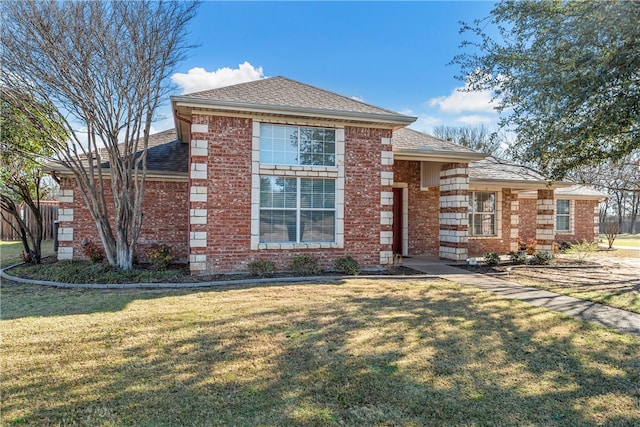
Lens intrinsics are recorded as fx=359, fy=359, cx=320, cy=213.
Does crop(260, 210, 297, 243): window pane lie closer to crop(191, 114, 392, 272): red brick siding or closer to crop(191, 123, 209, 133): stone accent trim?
crop(191, 114, 392, 272): red brick siding

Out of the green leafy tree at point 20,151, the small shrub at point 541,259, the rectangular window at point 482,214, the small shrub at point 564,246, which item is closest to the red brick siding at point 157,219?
the green leafy tree at point 20,151

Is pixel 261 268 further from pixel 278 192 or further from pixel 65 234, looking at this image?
pixel 65 234

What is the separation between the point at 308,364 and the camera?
3803 mm

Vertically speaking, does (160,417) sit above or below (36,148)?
below

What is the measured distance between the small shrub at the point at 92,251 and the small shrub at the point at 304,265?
18.6 ft

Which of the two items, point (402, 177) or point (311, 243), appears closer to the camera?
point (311, 243)

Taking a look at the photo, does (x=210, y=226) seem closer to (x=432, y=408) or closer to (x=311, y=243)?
(x=311, y=243)

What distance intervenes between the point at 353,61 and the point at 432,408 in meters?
11.9

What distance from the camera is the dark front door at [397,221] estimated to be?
1359cm

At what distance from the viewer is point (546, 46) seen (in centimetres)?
687

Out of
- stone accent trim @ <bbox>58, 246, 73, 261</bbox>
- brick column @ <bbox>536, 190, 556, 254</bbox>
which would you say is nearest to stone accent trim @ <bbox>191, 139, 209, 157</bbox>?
stone accent trim @ <bbox>58, 246, 73, 261</bbox>

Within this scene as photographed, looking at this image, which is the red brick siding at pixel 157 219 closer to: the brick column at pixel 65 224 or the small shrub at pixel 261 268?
the brick column at pixel 65 224

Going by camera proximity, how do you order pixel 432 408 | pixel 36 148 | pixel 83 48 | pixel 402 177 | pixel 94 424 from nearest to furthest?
pixel 94 424 → pixel 432 408 → pixel 83 48 → pixel 36 148 → pixel 402 177

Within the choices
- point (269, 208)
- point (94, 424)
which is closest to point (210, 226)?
point (269, 208)
